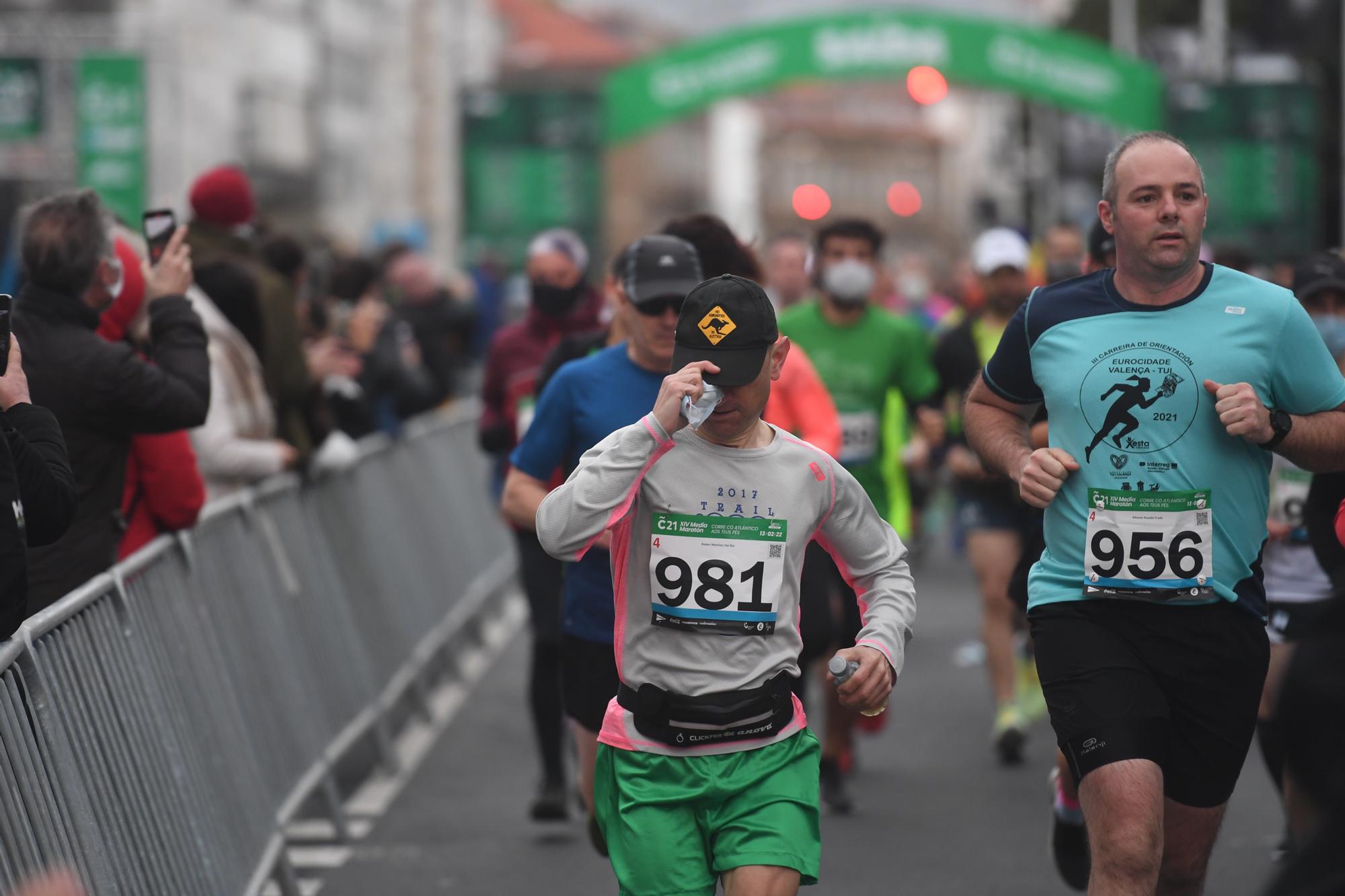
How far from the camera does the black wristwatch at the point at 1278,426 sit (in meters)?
5.12

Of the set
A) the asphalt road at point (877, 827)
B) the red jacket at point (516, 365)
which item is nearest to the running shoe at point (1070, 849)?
the asphalt road at point (877, 827)

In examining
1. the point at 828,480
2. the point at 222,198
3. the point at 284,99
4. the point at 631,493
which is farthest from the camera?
the point at 284,99

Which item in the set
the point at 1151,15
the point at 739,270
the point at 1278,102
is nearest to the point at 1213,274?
the point at 739,270

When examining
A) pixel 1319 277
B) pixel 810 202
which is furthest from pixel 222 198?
pixel 810 202

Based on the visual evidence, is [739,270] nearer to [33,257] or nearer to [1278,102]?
[33,257]

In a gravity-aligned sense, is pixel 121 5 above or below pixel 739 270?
above

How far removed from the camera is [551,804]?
8.29 meters

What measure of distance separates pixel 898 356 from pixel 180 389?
12.7 ft

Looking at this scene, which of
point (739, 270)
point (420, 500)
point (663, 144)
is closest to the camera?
point (739, 270)

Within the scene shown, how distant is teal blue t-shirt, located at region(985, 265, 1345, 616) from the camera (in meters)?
5.16

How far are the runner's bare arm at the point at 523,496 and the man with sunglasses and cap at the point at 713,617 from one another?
1.23 m

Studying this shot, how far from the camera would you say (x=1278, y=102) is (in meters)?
24.8

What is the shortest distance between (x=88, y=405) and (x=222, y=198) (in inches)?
108

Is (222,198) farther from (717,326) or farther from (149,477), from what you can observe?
(717,326)
